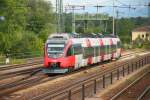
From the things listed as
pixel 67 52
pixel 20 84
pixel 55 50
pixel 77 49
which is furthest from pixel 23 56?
pixel 20 84

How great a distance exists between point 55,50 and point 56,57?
0.55 m

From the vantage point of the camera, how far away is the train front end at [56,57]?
128 feet

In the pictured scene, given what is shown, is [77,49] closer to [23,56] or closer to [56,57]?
[56,57]

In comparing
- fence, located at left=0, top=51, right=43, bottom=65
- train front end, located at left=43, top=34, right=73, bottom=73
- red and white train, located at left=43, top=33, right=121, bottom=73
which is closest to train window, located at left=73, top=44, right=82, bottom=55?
red and white train, located at left=43, top=33, right=121, bottom=73

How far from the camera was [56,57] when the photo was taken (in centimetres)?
3919

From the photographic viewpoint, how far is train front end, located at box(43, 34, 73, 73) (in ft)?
128

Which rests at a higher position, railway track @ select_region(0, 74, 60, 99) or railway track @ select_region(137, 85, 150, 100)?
railway track @ select_region(137, 85, 150, 100)

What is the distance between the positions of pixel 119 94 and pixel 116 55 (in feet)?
133

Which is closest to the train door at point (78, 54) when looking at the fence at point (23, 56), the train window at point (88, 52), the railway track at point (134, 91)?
the train window at point (88, 52)

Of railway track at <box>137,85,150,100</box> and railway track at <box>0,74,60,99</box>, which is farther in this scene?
railway track at <box>0,74,60,99</box>

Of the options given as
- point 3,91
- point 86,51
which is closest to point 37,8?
point 86,51

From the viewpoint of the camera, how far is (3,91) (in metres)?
28.6

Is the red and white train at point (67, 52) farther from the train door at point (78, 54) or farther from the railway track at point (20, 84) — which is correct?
the railway track at point (20, 84)

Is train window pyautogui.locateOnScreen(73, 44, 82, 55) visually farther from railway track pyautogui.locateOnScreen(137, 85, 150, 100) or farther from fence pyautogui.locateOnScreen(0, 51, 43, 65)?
fence pyautogui.locateOnScreen(0, 51, 43, 65)
